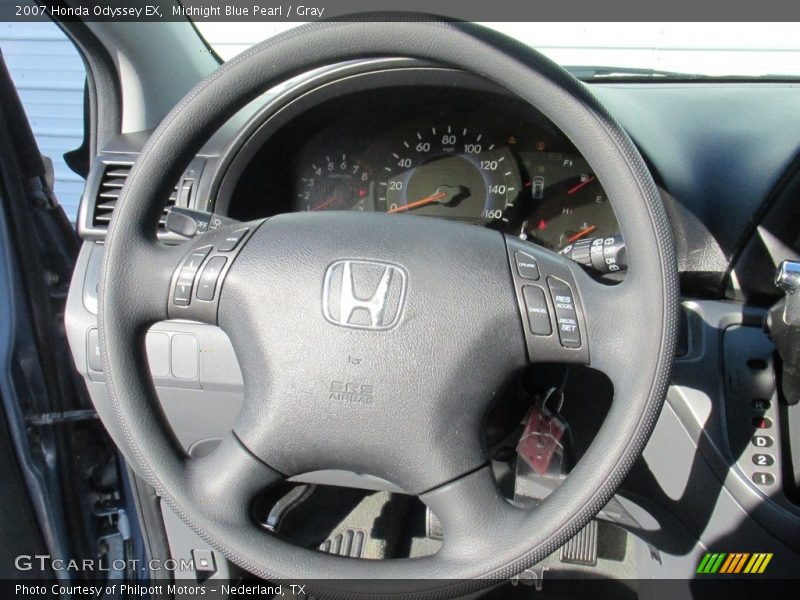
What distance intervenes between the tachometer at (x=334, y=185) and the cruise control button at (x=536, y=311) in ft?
2.72

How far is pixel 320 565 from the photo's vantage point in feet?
3.27

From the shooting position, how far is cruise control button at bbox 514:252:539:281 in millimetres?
1028

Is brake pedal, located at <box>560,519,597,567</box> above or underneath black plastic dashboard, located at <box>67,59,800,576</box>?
underneath

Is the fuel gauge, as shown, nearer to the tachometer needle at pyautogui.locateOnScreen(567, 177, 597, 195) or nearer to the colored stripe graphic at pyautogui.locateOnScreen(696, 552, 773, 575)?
the tachometer needle at pyautogui.locateOnScreen(567, 177, 597, 195)

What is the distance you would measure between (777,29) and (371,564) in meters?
2.02

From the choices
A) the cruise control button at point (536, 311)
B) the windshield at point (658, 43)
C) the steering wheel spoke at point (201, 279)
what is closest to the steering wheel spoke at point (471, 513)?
the cruise control button at point (536, 311)

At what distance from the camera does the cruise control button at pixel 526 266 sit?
1.03 meters

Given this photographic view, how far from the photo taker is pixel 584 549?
1.81 meters

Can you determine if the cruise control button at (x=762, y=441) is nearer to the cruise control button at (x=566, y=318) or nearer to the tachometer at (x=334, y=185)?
the cruise control button at (x=566, y=318)

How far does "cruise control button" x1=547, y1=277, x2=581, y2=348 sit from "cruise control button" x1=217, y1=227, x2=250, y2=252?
1.54 feet

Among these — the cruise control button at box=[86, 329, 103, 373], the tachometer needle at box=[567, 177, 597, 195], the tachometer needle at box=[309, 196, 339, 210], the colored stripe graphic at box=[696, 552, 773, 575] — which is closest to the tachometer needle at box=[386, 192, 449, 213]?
the tachometer needle at box=[309, 196, 339, 210]

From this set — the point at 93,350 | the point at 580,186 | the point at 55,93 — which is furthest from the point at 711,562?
the point at 55,93

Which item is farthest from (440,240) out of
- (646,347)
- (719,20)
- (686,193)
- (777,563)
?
(719,20)

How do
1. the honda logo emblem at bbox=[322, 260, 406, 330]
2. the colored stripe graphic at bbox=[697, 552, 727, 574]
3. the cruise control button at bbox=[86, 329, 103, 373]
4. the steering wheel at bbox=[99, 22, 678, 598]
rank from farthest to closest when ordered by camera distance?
the cruise control button at bbox=[86, 329, 103, 373] < the colored stripe graphic at bbox=[697, 552, 727, 574] < the honda logo emblem at bbox=[322, 260, 406, 330] < the steering wheel at bbox=[99, 22, 678, 598]
